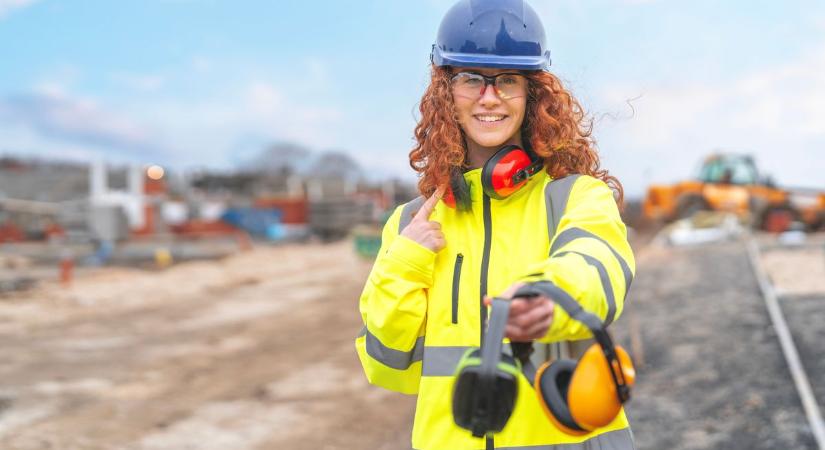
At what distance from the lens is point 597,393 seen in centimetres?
124

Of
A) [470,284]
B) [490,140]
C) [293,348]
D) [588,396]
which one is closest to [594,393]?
[588,396]

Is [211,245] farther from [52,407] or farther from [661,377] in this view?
[661,377]

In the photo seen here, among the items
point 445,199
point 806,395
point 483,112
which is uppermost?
point 483,112

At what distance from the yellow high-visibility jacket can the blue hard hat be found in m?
0.27

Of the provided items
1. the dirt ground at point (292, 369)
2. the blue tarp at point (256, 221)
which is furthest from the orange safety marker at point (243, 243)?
the dirt ground at point (292, 369)

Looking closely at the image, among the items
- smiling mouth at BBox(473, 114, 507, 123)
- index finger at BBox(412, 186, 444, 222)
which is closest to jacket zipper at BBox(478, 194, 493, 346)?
index finger at BBox(412, 186, 444, 222)

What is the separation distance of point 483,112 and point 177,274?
15961 mm

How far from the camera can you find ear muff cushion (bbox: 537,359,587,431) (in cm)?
128

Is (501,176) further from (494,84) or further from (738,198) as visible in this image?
(738,198)

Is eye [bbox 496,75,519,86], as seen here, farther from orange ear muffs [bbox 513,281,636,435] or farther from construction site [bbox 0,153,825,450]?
construction site [bbox 0,153,825,450]

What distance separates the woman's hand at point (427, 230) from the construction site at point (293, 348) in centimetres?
417

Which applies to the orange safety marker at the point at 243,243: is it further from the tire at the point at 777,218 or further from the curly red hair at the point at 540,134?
the curly red hair at the point at 540,134

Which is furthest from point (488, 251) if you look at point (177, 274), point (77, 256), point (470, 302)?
point (77, 256)

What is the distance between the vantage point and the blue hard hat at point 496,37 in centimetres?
162
